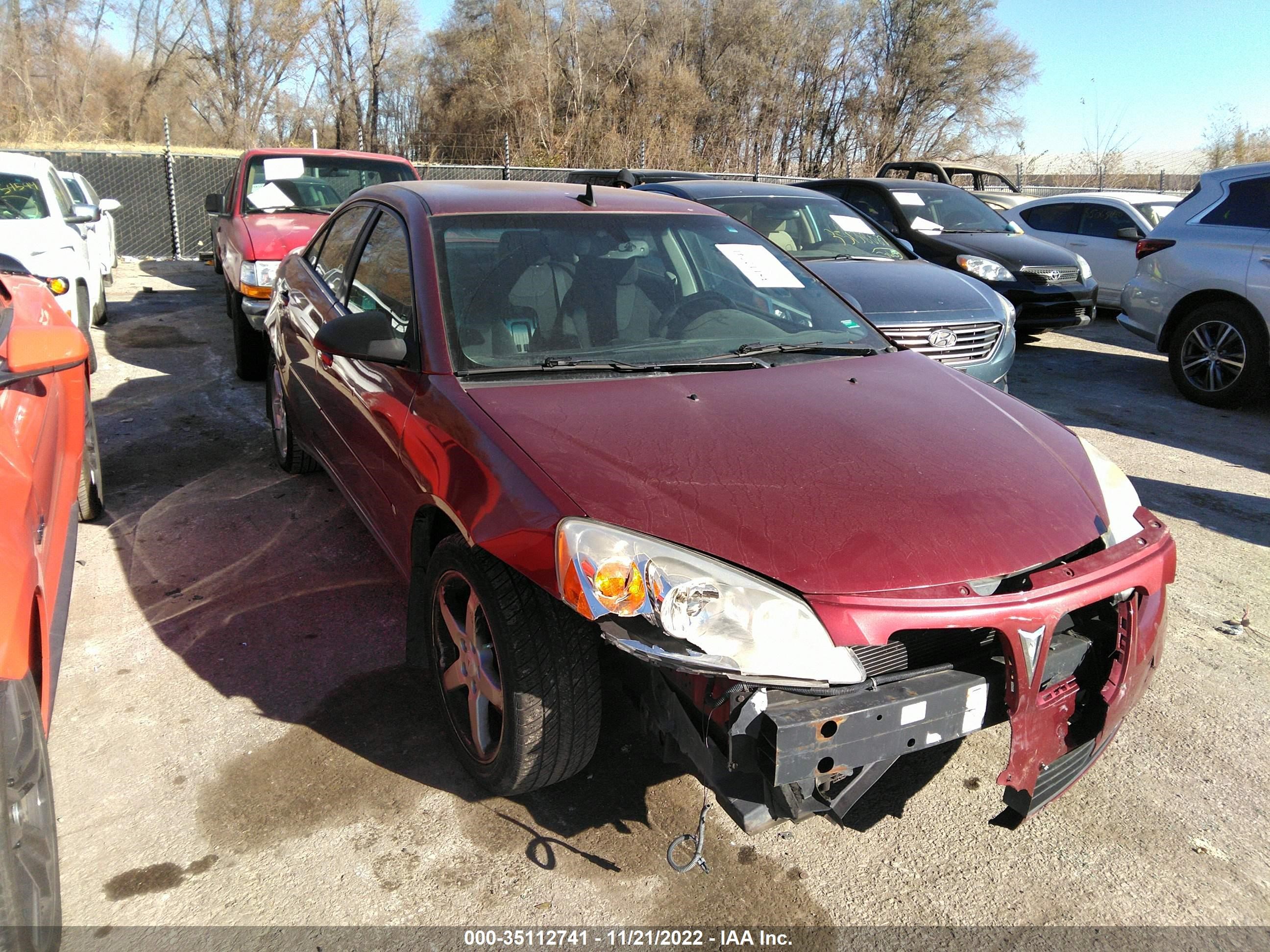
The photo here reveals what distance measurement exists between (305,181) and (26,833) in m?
8.25

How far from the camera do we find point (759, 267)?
3.81 meters

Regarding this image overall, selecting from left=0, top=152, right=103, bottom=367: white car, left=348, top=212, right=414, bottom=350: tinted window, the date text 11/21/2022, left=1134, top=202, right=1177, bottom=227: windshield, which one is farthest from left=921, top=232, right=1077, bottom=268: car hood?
the date text 11/21/2022

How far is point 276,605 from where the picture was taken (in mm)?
3889

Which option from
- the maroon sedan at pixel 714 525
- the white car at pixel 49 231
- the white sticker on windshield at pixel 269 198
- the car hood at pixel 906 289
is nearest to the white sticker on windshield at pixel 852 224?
the car hood at pixel 906 289

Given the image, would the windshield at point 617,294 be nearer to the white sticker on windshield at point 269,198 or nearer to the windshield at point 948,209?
the white sticker on windshield at point 269,198

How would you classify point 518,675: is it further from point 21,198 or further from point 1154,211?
point 1154,211

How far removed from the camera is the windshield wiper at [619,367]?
2951 mm

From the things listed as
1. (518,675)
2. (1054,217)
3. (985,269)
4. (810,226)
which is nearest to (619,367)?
(518,675)

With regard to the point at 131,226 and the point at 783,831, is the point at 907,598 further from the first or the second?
the point at 131,226

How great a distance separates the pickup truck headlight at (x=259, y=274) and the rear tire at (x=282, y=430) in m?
2.15

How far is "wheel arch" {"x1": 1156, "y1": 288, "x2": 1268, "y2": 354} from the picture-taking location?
7.35 metres

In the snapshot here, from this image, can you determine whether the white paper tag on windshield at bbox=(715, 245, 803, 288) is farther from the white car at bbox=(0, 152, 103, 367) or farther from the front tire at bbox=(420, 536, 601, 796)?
the white car at bbox=(0, 152, 103, 367)

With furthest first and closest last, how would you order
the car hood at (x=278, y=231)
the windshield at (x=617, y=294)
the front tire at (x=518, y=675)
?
the car hood at (x=278, y=231)
the windshield at (x=617, y=294)
the front tire at (x=518, y=675)

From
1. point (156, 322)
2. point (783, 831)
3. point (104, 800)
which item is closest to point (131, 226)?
point (156, 322)
